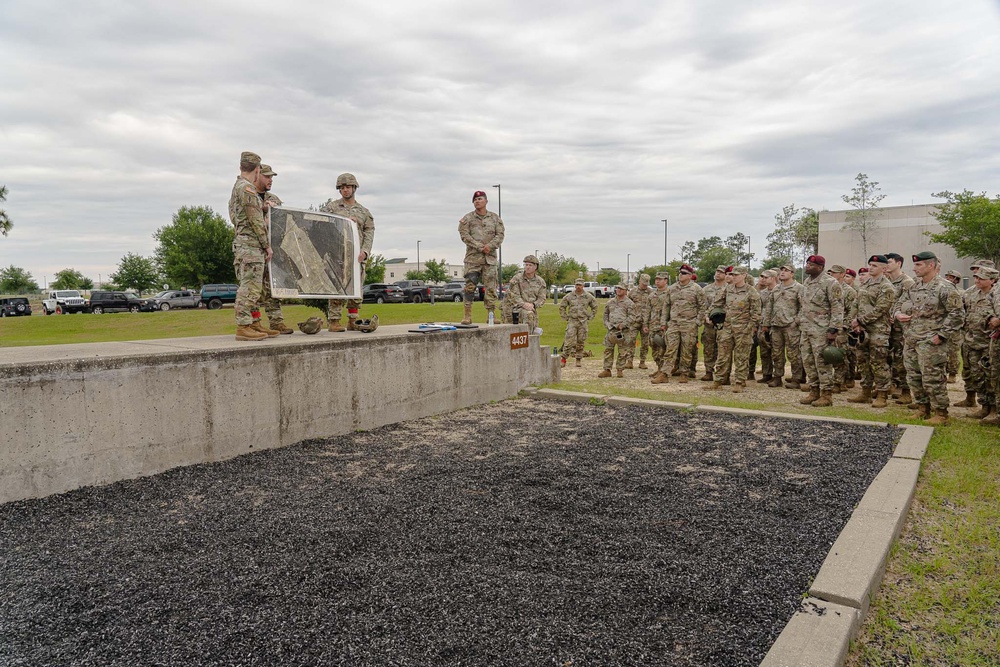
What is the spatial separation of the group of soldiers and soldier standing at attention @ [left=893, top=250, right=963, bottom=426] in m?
0.01

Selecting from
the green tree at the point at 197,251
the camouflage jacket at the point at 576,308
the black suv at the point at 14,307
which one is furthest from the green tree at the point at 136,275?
the camouflage jacket at the point at 576,308

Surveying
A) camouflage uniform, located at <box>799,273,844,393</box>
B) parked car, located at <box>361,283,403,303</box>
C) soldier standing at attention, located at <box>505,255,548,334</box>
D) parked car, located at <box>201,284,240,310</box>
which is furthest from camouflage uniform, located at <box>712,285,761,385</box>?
parked car, located at <box>201,284,240,310</box>

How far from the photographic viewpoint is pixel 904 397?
28.6 feet

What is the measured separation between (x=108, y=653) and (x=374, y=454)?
3.18 m

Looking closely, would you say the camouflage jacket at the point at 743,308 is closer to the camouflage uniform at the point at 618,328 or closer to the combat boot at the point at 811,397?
the combat boot at the point at 811,397

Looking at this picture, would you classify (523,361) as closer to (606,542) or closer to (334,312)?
(334,312)

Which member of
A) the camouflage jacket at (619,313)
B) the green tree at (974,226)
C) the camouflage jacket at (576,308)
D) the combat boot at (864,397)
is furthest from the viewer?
the green tree at (974,226)

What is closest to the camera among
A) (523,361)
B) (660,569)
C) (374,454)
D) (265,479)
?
(660,569)

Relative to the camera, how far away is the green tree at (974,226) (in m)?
36.8

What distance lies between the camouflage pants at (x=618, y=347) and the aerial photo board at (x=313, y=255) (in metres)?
5.69

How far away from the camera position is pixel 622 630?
8.66ft

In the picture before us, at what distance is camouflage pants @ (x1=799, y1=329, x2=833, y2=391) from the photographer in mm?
8414

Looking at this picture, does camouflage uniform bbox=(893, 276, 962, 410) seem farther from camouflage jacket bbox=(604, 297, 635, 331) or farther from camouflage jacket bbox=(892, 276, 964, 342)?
camouflage jacket bbox=(604, 297, 635, 331)

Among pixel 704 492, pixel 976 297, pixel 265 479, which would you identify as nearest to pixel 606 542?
pixel 704 492
